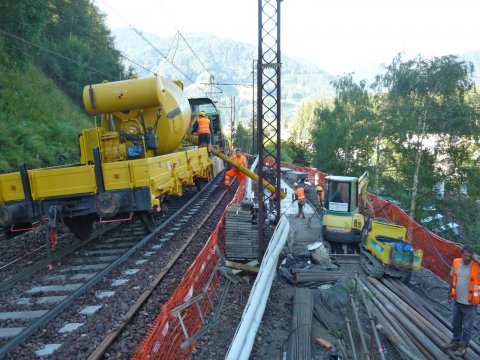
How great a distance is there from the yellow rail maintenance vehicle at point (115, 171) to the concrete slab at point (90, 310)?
184 centimetres

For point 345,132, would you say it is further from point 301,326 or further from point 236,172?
point 301,326

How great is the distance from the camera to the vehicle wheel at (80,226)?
7594 millimetres

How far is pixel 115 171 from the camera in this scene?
6.51m

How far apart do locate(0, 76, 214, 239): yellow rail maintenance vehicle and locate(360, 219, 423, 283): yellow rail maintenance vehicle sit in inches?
202

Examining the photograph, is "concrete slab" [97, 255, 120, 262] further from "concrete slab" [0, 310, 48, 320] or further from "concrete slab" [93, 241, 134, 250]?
"concrete slab" [0, 310, 48, 320]

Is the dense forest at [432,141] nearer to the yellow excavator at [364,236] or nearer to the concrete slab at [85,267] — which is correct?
the yellow excavator at [364,236]

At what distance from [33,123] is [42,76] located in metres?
7.72

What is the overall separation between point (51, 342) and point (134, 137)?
473 cm

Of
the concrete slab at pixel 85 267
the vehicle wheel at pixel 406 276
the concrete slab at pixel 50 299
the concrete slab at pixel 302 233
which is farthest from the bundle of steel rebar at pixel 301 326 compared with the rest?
the concrete slab at pixel 85 267

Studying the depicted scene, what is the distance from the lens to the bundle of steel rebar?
4465 mm

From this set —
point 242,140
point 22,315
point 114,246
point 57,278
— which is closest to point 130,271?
point 57,278

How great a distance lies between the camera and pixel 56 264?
6.78 m

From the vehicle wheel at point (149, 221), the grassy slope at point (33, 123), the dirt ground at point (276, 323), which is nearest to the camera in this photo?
the dirt ground at point (276, 323)

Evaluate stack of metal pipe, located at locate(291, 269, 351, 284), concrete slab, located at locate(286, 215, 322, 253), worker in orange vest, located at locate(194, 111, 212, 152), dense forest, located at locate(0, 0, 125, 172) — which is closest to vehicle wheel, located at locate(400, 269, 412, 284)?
stack of metal pipe, located at locate(291, 269, 351, 284)
